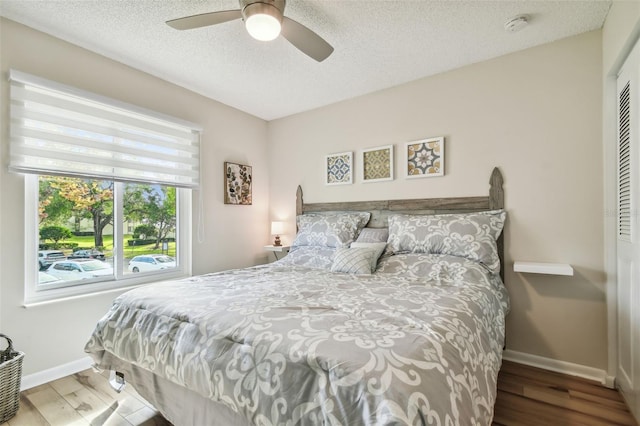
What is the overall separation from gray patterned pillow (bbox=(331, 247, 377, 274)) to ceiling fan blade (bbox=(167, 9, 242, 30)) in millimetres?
1748

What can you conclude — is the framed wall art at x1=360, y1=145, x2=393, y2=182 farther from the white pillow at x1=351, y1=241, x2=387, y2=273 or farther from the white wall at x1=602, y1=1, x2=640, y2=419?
the white wall at x1=602, y1=1, x2=640, y2=419

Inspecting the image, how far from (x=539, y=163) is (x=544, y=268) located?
2.68 feet

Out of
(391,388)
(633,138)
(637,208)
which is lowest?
(391,388)

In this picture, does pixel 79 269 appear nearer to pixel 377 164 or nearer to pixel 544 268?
A: pixel 377 164

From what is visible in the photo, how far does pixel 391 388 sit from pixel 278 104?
326cm

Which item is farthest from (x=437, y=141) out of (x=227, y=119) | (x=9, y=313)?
(x=9, y=313)

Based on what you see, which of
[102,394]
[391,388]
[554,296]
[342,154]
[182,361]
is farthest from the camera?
[342,154]

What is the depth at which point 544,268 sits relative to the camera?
2127 mm

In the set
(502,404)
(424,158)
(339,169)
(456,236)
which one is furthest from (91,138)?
(502,404)

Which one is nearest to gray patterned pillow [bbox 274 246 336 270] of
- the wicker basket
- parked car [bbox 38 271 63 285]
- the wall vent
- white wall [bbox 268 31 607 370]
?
white wall [bbox 268 31 607 370]

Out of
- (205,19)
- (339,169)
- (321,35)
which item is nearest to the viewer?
(205,19)

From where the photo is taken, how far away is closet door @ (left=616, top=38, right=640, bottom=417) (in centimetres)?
165

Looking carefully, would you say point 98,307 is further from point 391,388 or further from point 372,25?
point 372,25

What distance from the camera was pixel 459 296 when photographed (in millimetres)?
1616
